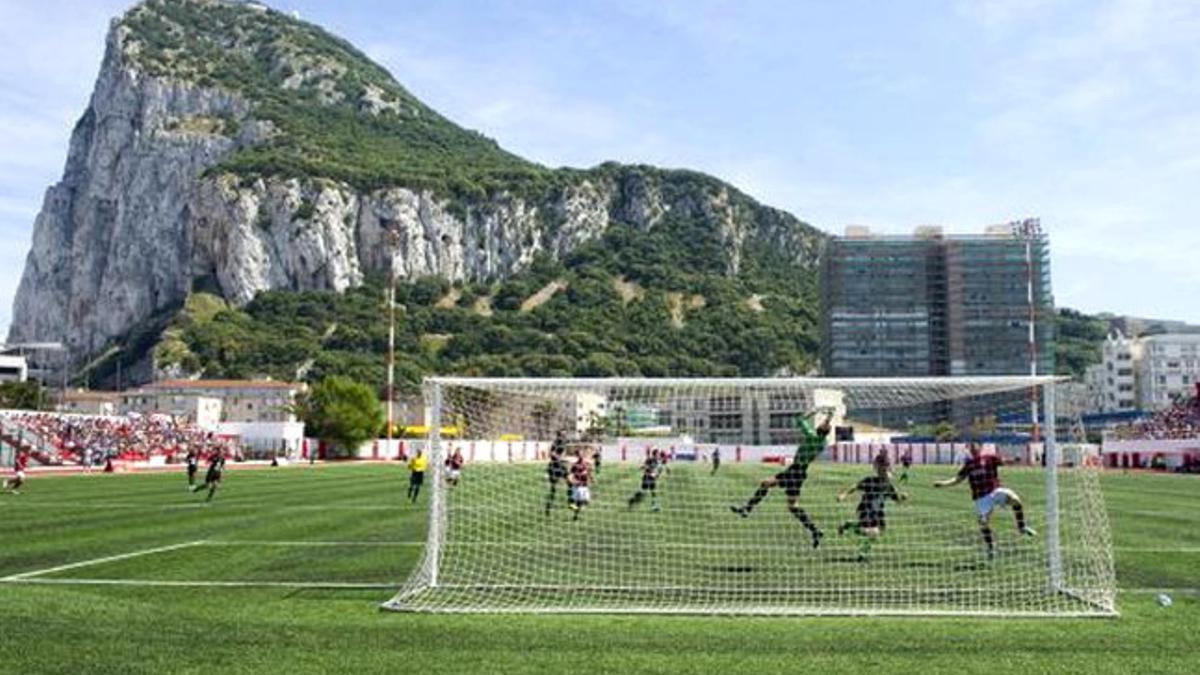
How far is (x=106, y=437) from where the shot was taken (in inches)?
2704

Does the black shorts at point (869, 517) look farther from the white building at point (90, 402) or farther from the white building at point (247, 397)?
the white building at point (90, 402)

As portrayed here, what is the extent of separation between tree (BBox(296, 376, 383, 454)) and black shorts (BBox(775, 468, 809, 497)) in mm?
81495

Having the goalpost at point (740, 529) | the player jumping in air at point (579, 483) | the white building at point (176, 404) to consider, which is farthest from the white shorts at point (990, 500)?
the white building at point (176, 404)

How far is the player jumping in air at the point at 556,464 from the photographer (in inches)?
904

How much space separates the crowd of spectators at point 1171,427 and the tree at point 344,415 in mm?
62874

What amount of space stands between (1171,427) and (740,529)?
65710 millimetres

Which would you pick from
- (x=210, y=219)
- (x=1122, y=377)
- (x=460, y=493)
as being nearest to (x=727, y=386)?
(x=460, y=493)

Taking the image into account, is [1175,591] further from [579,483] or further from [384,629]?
[579,483]

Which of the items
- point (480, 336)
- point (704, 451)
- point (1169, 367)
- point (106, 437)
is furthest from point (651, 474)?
point (480, 336)

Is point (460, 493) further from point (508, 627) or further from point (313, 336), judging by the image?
point (313, 336)

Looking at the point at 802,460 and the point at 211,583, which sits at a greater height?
the point at 802,460

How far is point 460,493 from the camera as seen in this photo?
3353cm

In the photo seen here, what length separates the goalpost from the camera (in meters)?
12.5

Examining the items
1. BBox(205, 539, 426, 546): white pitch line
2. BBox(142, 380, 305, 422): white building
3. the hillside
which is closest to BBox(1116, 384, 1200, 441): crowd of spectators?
BBox(205, 539, 426, 546): white pitch line
